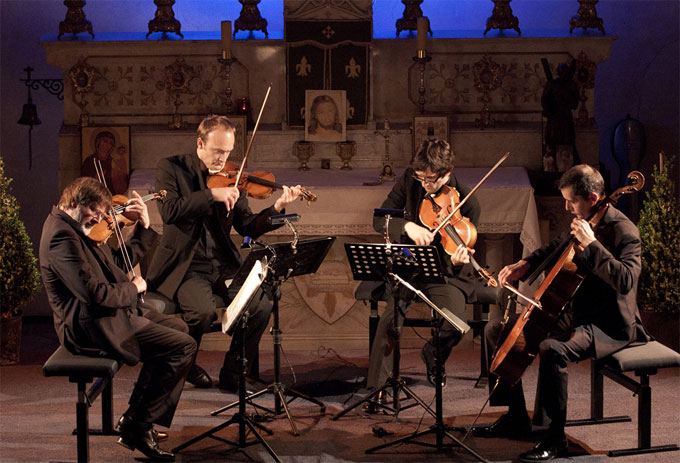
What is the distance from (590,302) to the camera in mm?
4289

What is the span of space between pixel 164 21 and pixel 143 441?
12.0ft

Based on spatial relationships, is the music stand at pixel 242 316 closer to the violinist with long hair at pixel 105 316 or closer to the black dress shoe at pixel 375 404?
the violinist with long hair at pixel 105 316

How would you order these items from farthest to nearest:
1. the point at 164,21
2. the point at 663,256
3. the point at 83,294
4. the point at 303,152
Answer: the point at 164,21
the point at 303,152
the point at 663,256
the point at 83,294

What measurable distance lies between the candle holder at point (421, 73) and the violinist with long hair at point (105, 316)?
112 inches

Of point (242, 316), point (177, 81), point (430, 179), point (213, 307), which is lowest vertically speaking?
point (213, 307)

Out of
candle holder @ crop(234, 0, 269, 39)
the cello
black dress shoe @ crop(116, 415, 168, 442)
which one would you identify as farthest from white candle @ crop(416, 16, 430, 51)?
black dress shoe @ crop(116, 415, 168, 442)

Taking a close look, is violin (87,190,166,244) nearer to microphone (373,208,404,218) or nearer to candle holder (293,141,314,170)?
microphone (373,208,404,218)

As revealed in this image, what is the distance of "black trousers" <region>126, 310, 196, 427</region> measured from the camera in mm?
4207

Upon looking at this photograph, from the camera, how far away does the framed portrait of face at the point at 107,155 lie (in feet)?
21.2

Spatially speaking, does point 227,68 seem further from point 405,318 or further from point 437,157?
point 405,318

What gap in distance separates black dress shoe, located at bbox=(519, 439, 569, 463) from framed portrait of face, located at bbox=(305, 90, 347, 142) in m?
3.04

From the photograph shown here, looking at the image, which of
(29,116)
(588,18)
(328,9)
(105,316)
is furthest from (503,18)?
(105,316)

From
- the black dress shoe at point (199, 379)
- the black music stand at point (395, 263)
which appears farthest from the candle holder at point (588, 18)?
the black dress shoe at point (199, 379)

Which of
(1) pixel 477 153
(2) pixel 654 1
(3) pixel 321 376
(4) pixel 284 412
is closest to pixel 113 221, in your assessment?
(4) pixel 284 412
